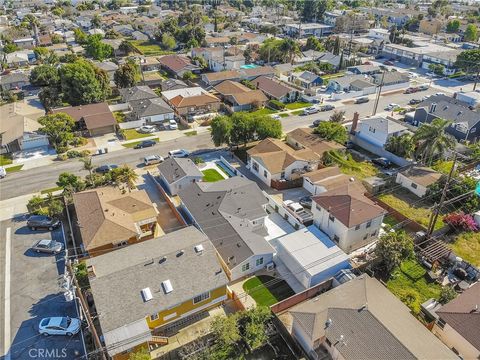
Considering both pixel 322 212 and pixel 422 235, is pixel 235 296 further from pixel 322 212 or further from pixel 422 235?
pixel 422 235

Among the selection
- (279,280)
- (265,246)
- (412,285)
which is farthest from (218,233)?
(412,285)

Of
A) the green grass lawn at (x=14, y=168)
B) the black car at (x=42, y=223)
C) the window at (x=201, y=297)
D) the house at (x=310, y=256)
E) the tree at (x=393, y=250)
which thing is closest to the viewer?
the window at (x=201, y=297)

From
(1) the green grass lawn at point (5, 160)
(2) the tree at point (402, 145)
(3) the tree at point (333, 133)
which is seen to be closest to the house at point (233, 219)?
(3) the tree at point (333, 133)

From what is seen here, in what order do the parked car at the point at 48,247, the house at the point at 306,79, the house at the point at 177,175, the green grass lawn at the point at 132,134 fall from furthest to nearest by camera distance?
1. the house at the point at 306,79
2. the green grass lawn at the point at 132,134
3. the house at the point at 177,175
4. the parked car at the point at 48,247

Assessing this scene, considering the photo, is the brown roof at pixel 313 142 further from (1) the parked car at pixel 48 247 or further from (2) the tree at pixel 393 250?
(1) the parked car at pixel 48 247

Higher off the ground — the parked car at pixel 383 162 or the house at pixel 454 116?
the house at pixel 454 116

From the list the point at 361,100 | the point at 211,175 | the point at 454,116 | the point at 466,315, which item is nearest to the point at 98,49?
the point at 211,175

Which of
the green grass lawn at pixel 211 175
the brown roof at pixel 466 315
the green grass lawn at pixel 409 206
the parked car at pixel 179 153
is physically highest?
the brown roof at pixel 466 315
